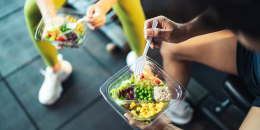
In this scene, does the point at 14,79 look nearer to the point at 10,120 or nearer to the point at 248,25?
the point at 10,120

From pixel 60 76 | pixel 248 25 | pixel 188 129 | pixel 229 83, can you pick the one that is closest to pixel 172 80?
pixel 229 83

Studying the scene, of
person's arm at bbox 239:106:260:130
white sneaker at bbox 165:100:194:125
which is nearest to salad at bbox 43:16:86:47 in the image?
white sneaker at bbox 165:100:194:125

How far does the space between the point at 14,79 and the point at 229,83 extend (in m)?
1.40

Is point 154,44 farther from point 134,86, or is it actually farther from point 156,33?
point 134,86

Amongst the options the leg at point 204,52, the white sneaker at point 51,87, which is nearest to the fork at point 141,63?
the leg at point 204,52

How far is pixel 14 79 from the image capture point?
1.49 metres

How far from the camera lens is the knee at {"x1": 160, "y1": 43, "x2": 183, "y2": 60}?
946 millimetres

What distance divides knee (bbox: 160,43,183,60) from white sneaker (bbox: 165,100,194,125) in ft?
Answer: 1.21

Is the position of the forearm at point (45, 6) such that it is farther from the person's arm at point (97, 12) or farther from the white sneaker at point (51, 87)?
the white sneaker at point (51, 87)

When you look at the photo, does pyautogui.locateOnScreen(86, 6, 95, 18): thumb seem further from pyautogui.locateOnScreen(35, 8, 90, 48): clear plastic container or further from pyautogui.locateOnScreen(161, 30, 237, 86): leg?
pyautogui.locateOnScreen(161, 30, 237, 86): leg

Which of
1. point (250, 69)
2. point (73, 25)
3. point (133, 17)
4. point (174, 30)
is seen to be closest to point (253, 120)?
point (250, 69)

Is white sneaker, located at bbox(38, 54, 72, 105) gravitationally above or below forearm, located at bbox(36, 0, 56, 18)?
below

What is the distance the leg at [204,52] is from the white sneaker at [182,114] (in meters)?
0.27

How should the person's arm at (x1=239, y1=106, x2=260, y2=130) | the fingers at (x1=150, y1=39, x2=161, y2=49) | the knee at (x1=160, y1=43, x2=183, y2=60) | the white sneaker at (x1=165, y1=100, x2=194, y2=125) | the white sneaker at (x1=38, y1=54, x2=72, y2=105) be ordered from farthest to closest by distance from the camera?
the white sneaker at (x1=38, y1=54, x2=72, y2=105), the white sneaker at (x1=165, y1=100, x2=194, y2=125), the knee at (x1=160, y1=43, x2=183, y2=60), the fingers at (x1=150, y1=39, x2=161, y2=49), the person's arm at (x1=239, y1=106, x2=260, y2=130)
